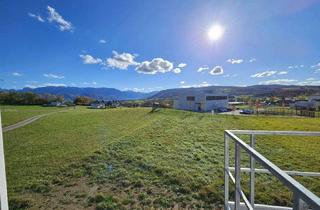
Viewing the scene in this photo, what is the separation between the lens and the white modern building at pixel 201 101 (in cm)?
3862

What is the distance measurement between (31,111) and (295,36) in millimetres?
20687

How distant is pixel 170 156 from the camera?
18.5ft

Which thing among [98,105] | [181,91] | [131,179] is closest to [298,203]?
[131,179]

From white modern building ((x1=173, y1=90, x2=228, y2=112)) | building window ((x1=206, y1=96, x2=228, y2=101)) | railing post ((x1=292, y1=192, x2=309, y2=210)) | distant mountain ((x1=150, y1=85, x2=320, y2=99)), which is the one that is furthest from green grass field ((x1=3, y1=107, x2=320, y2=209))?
distant mountain ((x1=150, y1=85, x2=320, y2=99))

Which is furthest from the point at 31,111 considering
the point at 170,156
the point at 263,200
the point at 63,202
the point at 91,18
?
the point at 263,200

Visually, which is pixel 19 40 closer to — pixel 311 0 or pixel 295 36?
pixel 311 0

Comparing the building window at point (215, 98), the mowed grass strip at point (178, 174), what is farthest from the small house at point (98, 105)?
the mowed grass strip at point (178, 174)

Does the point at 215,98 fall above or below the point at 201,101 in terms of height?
above

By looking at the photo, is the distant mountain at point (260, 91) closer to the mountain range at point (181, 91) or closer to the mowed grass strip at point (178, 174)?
the mountain range at point (181, 91)

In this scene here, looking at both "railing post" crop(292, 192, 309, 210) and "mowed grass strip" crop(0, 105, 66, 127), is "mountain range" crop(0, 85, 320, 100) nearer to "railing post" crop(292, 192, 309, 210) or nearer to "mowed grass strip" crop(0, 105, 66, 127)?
"mowed grass strip" crop(0, 105, 66, 127)

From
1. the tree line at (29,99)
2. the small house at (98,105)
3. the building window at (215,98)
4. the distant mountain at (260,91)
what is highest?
the distant mountain at (260,91)

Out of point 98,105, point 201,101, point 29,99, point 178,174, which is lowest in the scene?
point 178,174

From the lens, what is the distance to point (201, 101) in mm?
38656

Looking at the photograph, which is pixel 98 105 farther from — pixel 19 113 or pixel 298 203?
pixel 298 203
